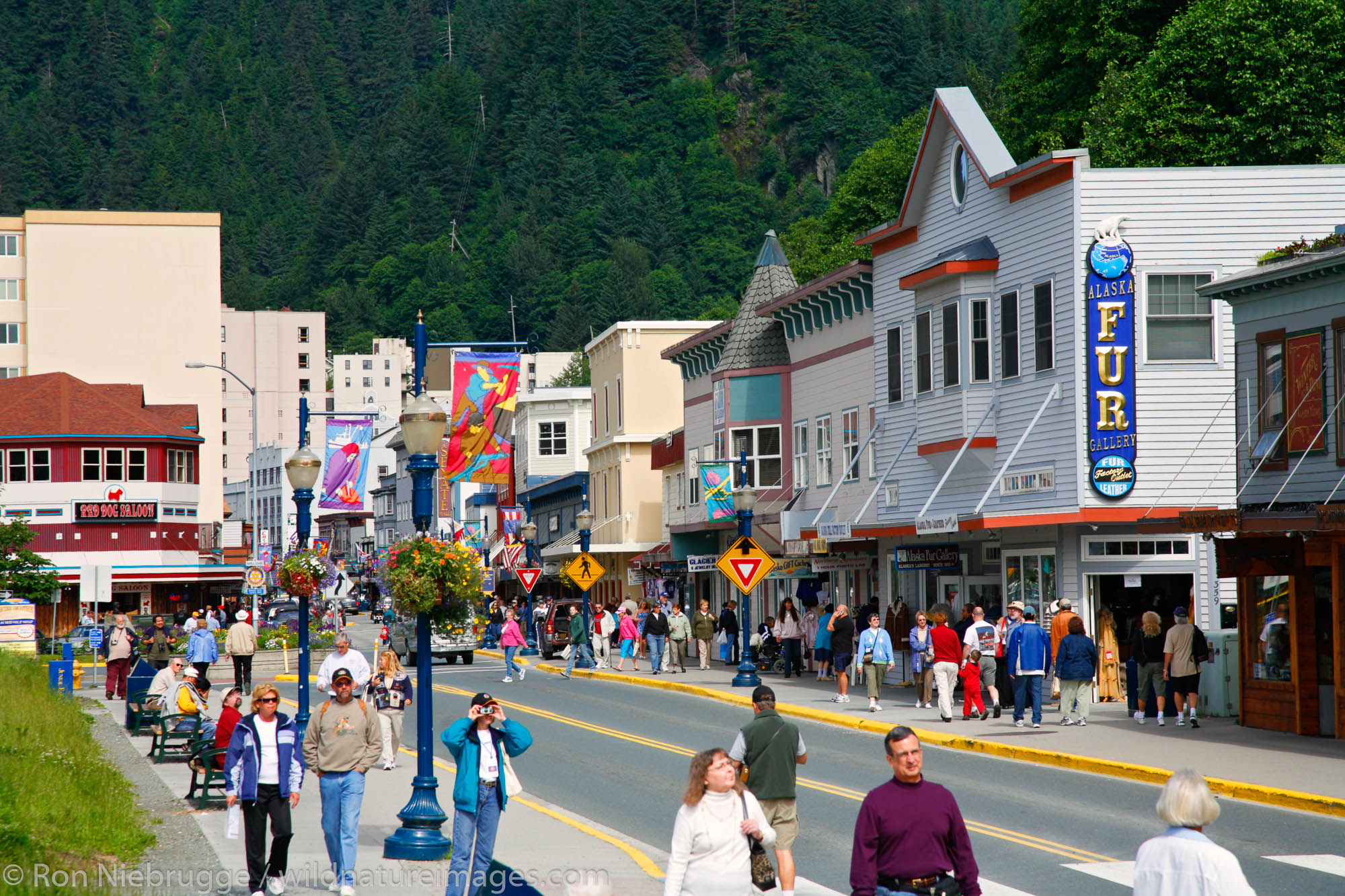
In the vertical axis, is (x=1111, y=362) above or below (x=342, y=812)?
above

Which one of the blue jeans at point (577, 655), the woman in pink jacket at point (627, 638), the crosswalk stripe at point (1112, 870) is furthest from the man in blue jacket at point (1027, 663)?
the blue jeans at point (577, 655)

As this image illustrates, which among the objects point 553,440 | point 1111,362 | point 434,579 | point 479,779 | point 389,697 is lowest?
point 389,697

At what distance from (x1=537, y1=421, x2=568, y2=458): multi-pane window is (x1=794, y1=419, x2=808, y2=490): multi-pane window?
39.2m

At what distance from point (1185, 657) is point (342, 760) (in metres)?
14.6

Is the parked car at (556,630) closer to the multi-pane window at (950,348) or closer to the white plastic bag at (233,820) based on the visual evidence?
the multi-pane window at (950,348)

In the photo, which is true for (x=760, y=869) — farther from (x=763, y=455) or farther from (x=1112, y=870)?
(x=763, y=455)

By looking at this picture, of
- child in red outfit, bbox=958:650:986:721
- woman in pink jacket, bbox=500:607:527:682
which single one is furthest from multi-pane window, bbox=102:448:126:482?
child in red outfit, bbox=958:650:986:721

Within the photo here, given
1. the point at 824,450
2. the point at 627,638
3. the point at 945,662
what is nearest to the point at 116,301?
the point at 627,638

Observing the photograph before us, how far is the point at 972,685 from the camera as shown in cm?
2534

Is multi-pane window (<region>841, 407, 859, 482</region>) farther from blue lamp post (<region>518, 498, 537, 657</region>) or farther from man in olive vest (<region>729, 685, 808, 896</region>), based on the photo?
man in olive vest (<region>729, 685, 808, 896</region>)

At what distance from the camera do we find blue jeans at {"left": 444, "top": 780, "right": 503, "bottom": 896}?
11609 mm

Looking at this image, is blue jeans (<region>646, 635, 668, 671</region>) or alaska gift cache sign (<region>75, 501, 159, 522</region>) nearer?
blue jeans (<region>646, 635, 668, 671</region>)

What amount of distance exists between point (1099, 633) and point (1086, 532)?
179cm

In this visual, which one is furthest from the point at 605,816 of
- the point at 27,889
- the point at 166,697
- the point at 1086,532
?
the point at 1086,532
